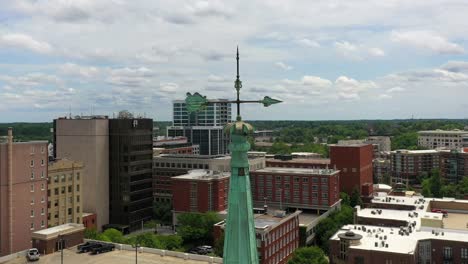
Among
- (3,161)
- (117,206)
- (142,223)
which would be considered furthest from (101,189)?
(3,161)

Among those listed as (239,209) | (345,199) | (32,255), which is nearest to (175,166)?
(345,199)

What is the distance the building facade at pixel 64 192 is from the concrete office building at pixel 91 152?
45.1ft

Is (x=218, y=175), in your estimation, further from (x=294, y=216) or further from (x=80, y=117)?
(x=80, y=117)

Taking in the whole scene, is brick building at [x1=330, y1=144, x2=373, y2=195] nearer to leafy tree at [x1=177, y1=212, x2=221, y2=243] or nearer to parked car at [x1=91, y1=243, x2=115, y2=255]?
leafy tree at [x1=177, y1=212, x2=221, y2=243]

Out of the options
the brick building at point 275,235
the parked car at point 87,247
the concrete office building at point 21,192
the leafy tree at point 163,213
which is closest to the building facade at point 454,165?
the brick building at point 275,235

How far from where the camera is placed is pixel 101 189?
118 m

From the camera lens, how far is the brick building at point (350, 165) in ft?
458

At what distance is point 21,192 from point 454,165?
161m

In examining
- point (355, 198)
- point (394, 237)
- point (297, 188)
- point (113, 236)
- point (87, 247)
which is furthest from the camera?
point (355, 198)

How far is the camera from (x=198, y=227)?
99375mm

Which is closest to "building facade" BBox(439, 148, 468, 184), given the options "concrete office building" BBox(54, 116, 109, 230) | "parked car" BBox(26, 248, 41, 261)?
"concrete office building" BBox(54, 116, 109, 230)

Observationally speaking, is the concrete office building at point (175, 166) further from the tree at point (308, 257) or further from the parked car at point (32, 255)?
the parked car at point (32, 255)

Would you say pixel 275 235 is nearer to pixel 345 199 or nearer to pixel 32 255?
pixel 32 255

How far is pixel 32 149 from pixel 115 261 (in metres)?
41.6
